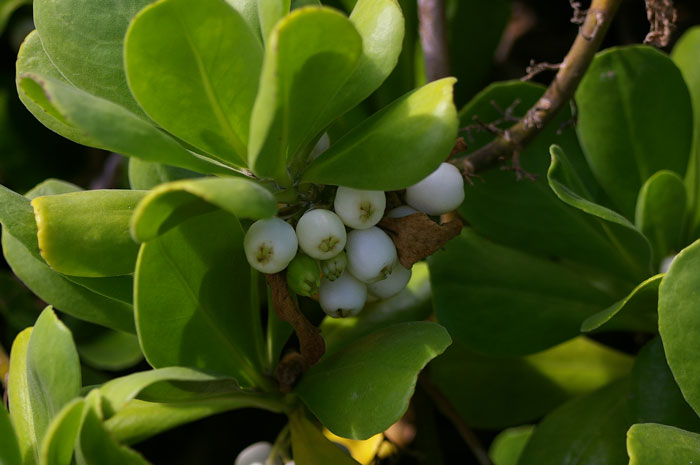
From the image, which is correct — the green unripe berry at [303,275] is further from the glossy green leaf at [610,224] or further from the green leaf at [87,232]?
the glossy green leaf at [610,224]

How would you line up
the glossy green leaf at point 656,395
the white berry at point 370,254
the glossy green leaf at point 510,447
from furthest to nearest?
the glossy green leaf at point 510,447 < the glossy green leaf at point 656,395 < the white berry at point 370,254

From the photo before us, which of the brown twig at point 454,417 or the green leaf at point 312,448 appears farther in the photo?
the brown twig at point 454,417

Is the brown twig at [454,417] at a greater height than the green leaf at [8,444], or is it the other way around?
the green leaf at [8,444]

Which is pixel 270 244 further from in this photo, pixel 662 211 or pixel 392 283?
pixel 662 211

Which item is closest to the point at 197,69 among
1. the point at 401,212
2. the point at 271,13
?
the point at 271,13

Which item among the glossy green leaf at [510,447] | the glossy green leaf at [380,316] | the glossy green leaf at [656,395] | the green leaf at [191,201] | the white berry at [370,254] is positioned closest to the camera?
the green leaf at [191,201]

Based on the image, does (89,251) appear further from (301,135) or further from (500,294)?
(500,294)

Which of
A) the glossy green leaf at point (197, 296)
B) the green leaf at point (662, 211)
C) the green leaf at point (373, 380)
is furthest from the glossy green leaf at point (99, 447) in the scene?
the green leaf at point (662, 211)
